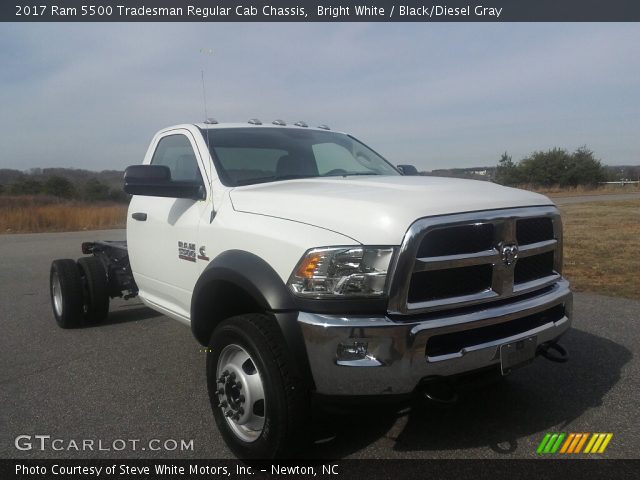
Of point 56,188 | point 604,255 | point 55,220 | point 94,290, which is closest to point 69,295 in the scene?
point 94,290

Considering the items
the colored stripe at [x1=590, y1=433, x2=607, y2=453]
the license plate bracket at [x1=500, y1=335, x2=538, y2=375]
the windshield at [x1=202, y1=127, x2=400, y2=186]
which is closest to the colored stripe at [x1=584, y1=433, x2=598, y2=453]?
the colored stripe at [x1=590, y1=433, x2=607, y2=453]

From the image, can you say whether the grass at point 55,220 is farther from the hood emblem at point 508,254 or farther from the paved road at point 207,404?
the hood emblem at point 508,254

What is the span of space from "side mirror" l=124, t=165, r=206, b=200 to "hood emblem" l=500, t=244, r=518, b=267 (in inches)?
80.5

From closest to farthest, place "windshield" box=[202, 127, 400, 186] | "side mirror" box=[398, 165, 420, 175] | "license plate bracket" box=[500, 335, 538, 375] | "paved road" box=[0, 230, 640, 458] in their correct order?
"license plate bracket" box=[500, 335, 538, 375], "paved road" box=[0, 230, 640, 458], "windshield" box=[202, 127, 400, 186], "side mirror" box=[398, 165, 420, 175]

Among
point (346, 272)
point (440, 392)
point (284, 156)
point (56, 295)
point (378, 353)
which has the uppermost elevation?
point (284, 156)

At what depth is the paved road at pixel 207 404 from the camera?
3.21 m

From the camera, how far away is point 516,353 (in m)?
2.93

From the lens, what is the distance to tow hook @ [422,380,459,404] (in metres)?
2.72

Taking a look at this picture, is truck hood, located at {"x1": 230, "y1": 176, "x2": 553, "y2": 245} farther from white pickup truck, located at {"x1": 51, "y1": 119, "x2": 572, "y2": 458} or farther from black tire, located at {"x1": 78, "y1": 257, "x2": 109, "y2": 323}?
black tire, located at {"x1": 78, "y1": 257, "x2": 109, "y2": 323}

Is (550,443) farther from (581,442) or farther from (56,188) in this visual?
(56,188)

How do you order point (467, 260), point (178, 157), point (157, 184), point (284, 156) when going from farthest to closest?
1. point (178, 157)
2. point (284, 156)
3. point (157, 184)
4. point (467, 260)

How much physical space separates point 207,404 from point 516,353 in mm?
2150

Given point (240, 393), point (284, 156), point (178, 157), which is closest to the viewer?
point (240, 393)

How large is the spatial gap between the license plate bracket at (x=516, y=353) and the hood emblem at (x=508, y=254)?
1.42 ft
